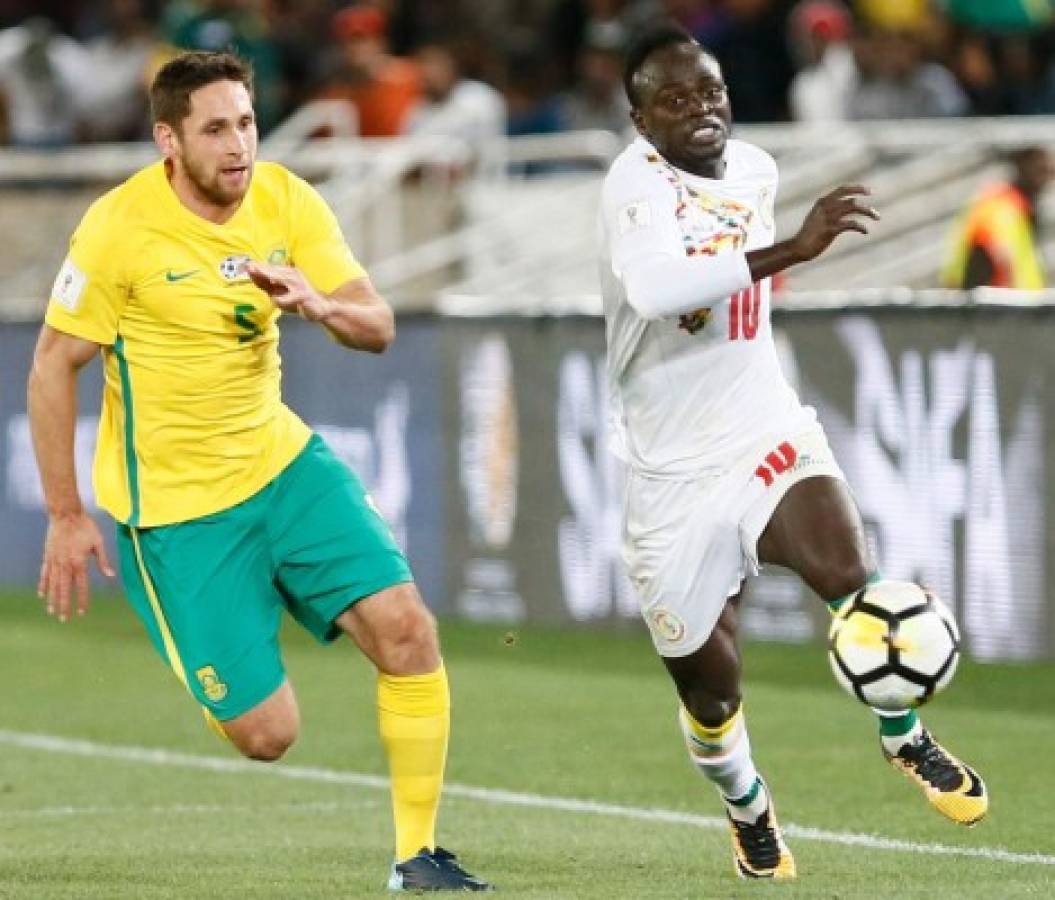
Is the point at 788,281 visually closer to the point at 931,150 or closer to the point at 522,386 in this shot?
the point at 931,150

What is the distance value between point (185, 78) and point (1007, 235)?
735cm

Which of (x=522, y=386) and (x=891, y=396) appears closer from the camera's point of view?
(x=891, y=396)

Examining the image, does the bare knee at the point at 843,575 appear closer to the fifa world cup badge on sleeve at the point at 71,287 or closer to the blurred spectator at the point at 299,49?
the fifa world cup badge on sleeve at the point at 71,287

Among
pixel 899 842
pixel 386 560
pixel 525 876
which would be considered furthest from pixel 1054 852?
pixel 386 560

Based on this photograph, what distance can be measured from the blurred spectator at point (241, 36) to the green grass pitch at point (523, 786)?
6.06 m

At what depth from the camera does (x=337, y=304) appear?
751 cm

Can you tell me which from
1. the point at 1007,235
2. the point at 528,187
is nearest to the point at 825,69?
the point at 528,187

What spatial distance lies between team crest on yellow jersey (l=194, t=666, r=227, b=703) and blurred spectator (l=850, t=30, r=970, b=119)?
1018cm

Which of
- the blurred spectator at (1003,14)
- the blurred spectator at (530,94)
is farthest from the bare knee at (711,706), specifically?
the blurred spectator at (530,94)

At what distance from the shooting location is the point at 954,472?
13.2m

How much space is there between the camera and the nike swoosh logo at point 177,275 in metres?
7.91

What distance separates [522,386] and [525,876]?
7637mm

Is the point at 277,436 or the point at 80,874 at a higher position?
the point at 277,436

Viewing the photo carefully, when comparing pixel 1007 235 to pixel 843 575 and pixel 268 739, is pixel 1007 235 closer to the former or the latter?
pixel 843 575
